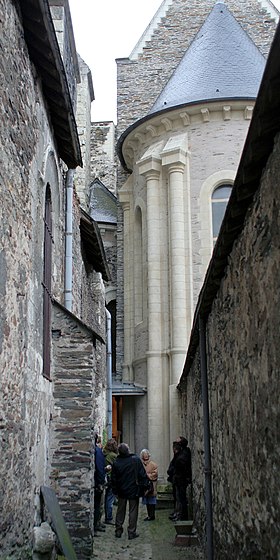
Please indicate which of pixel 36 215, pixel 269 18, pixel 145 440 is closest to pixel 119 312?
pixel 145 440

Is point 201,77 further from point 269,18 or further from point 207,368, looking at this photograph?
point 207,368

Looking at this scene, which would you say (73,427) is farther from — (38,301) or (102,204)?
(102,204)

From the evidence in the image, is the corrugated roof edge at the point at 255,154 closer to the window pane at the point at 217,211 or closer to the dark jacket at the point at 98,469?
the dark jacket at the point at 98,469

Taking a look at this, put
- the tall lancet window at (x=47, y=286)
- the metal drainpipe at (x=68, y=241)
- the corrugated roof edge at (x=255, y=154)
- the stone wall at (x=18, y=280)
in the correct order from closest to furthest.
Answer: the corrugated roof edge at (x=255, y=154), the stone wall at (x=18, y=280), the tall lancet window at (x=47, y=286), the metal drainpipe at (x=68, y=241)

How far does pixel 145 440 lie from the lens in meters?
19.3

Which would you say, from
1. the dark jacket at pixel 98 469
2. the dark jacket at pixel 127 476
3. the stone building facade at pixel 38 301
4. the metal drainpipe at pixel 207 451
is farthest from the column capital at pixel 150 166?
the metal drainpipe at pixel 207 451

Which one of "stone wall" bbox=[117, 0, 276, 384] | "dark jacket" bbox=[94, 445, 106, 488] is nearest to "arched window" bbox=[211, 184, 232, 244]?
"stone wall" bbox=[117, 0, 276, 384]

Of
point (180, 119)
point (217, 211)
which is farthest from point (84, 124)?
point (217, 211)

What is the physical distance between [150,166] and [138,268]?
3.04 m

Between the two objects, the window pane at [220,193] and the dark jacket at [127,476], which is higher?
the window pane at [220,193]

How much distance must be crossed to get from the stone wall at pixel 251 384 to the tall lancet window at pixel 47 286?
305 cm

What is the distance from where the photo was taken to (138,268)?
2155 centimetres

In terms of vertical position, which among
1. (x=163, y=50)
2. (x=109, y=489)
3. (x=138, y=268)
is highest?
(x=163, y=50)

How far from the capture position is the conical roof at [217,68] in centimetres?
2042
